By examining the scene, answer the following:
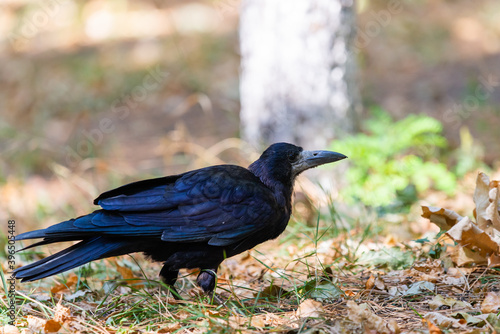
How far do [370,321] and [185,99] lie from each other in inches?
256

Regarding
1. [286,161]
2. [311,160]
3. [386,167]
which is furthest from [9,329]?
[386,167]

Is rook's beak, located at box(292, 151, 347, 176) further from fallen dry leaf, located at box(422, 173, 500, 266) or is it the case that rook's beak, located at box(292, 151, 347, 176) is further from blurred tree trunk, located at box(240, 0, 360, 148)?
blurred tree trunk, located at box(240, 0, 360, 148)

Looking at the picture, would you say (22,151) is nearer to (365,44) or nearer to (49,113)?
(49,113)

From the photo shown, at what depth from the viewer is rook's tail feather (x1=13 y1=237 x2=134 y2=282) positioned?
3.02 metres

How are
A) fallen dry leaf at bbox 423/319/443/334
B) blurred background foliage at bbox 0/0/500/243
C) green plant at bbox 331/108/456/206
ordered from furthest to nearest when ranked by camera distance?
blurred background foliage at bbox 0/0/500/243 < green plant at bbox 331/108/456/206 < fallen dry leaf at bbox 423/319/443/334

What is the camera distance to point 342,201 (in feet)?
16.2

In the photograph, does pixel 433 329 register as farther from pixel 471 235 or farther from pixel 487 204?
pixel 487 204

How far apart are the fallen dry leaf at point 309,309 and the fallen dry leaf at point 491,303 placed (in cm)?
80

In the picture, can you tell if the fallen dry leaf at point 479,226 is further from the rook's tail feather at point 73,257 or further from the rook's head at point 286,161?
the rook's tail feather at point 73,257

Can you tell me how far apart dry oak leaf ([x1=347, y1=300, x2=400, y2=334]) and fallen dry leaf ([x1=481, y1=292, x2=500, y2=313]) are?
0.49 metres

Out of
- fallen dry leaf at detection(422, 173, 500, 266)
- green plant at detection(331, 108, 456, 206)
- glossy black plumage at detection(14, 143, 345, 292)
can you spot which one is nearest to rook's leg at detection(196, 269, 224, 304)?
glossy black plumage at detection(14, 143, 345, 292)

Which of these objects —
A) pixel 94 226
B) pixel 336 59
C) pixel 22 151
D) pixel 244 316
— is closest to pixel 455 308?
pixel 244 316

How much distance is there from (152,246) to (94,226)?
371mm

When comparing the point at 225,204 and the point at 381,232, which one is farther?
the point at 381,232
